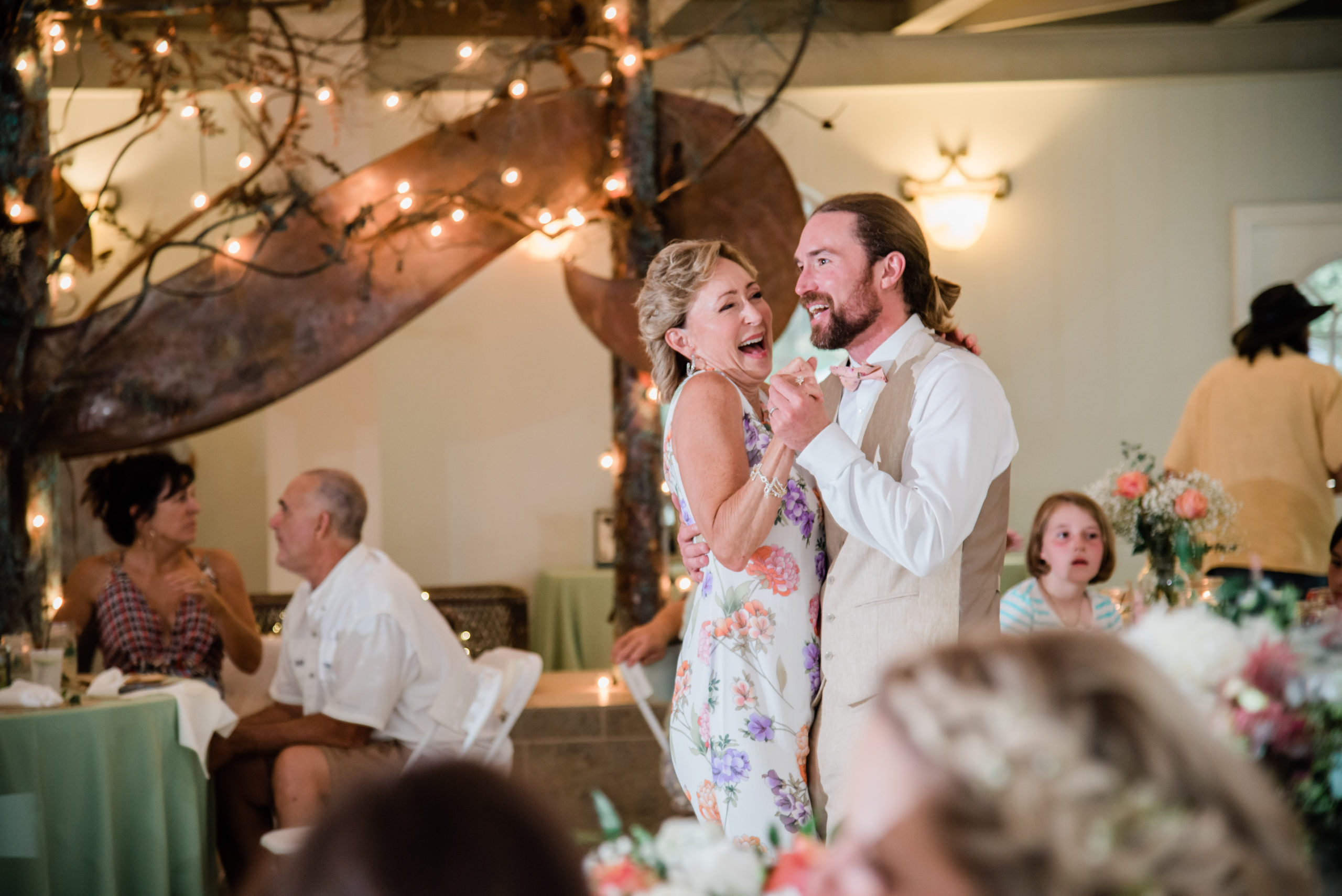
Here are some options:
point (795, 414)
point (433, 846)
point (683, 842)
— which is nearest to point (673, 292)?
point (795, 414)

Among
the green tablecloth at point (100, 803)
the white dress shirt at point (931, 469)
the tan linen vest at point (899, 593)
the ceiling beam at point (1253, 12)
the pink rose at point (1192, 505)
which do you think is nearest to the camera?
the white dress shirt at point (931, 469)

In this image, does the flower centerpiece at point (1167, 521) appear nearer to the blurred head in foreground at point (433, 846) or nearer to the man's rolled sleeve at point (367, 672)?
the man's rolled sleeve at point (367, 672)

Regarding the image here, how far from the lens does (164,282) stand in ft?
13.3

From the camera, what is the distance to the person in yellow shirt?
4.34m

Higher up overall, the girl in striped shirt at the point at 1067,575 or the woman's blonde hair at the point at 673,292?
the woman's blonde hair at the point at 673,292

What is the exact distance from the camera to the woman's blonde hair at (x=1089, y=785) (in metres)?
0.62

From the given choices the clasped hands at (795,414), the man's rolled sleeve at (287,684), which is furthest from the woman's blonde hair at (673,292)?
the man's rolled sleeve at (287,684)

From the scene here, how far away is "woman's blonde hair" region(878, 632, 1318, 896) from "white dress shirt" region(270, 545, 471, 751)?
3.12 m

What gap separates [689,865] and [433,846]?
0.38 metres

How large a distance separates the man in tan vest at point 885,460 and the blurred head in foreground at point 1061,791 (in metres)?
1.02

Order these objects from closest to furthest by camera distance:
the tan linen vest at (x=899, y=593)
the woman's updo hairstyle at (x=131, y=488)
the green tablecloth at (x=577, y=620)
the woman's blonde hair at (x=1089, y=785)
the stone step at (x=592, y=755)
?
1. the woman's blonde hair at (x=1089, y=785)
2. the tan linen vest at (x=899, y=593)
3. the woman's updo hairstyle at (x=131, y=488)
4. the stone step at (x=592, y=755)
5. the green tablecloth at (x=577, y=620)

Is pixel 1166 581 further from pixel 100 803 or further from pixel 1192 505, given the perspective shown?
pixel 100 803

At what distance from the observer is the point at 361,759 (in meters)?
3.56

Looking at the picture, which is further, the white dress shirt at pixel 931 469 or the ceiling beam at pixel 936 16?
the ceiling beam at pixel 936 16
